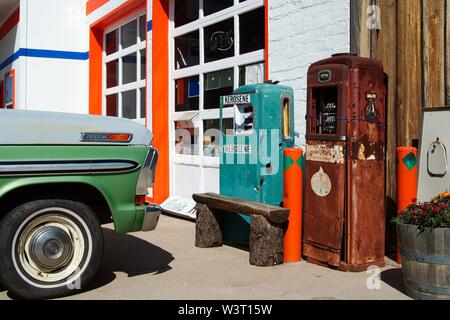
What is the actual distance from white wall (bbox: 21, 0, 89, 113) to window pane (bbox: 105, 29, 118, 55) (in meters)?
0.79

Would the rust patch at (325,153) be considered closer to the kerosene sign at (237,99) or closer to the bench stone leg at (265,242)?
the bench stone leg at (265,242)

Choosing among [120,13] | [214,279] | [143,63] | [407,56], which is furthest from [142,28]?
[214,279]

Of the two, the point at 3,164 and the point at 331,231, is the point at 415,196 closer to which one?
the point at 331,231

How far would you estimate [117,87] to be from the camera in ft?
40.3

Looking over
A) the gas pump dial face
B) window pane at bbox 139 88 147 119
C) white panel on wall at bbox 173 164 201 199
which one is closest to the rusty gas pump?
the gas pump dial face

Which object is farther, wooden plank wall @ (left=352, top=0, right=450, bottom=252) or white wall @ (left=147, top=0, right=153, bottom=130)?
white wall @ (left=147, top=0, right=153, bottom=130)

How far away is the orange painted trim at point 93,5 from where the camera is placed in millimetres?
12594

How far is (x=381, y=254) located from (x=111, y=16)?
A: 30.0 feet

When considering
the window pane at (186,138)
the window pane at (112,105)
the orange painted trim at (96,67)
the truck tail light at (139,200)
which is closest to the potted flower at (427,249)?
the truck tail light at (139,200)

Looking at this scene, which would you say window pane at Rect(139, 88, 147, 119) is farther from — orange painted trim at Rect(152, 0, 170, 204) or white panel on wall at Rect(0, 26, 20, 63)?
white panel on wall at Rect(0, 26, 20, 63)

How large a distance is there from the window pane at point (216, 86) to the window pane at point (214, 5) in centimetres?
100

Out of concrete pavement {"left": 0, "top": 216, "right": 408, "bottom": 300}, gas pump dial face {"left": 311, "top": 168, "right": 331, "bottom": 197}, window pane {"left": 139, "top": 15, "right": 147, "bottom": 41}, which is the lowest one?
concrete pavement {"left": 0, "top": 216, "right": 408, "bottom": 300}

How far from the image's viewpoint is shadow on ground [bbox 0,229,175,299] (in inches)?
200
